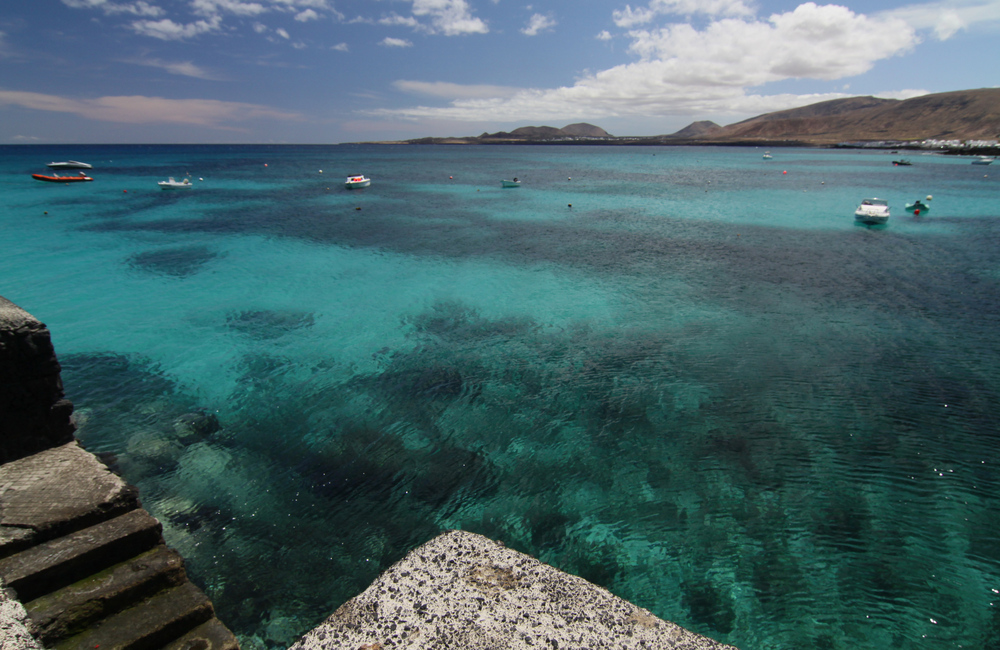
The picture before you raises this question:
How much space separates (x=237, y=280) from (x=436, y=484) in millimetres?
16474

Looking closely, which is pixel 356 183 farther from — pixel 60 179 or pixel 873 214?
Result: pixel 873 214

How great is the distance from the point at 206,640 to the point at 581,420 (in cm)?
744

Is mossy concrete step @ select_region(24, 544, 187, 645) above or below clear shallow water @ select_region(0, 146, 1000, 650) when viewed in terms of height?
above

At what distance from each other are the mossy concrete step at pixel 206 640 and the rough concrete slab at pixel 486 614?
2359 millimetres

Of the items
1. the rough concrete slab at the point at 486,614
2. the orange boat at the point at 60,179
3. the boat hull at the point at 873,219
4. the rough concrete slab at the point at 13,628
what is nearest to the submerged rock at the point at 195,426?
the rough concrete slab at the point at 13,628

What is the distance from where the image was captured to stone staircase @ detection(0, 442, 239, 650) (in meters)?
3.93

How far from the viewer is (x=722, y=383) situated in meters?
11.5

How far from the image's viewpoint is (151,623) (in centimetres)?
411

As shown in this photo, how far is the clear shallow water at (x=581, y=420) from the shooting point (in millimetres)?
6730

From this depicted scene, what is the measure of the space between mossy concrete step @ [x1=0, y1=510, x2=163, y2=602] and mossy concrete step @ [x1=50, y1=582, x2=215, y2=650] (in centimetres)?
50

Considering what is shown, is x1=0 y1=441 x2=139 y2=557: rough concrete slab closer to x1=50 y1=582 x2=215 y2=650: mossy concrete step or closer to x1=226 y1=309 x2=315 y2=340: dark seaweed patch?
x1=50 y1=582 x2=215 y2=650: mossy concrete step

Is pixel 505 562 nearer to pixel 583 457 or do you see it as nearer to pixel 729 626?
pixel 729 626

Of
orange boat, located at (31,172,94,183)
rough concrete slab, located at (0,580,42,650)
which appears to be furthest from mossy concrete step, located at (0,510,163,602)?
orange boat, located at (31,172,94,183)

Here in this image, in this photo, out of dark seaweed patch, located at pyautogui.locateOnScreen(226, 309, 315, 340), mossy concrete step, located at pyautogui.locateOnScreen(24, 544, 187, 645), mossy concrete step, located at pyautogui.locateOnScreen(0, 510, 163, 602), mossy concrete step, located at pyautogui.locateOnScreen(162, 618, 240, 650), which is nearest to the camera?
mossy concrete step, located at pyautogui.locateOnScreen(24, 544, 187, 645)
